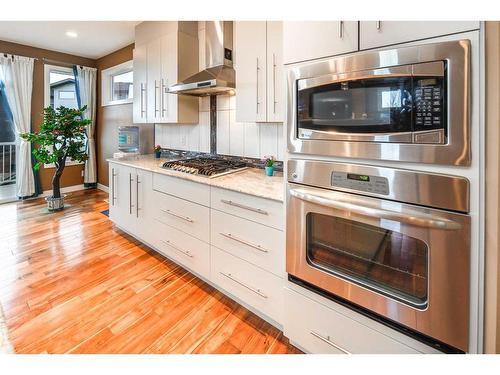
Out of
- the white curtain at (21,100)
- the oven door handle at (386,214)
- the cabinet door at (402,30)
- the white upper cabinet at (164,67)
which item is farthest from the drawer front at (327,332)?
the white curtain at (21,100)

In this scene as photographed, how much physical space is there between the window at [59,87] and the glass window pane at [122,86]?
811mm

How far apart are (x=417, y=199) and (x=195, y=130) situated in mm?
2617

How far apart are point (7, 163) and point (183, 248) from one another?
4.15 metres

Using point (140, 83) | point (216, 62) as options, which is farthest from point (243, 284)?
point (140, 83)

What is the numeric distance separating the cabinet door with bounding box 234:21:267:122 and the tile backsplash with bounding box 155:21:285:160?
0.33 m

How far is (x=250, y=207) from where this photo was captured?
175cm

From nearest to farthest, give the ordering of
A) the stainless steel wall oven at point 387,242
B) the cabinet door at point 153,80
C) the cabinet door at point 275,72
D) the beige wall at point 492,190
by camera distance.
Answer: the beige wall at point 492,190 < the stainless steel wall oven at point 387,242 < the cabinet door at point 275,72 < the cabinet door at point 153,80

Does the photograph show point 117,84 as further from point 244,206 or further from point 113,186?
point 244,206

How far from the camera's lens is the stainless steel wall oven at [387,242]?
3.21 ft

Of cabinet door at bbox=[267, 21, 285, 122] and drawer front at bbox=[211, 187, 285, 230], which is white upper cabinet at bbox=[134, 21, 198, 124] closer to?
cabinet door at bbox=[267, 21, 285, 122]

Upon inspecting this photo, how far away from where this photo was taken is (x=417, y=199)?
1036mm

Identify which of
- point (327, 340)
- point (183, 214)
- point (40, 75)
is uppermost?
point (40, 75)

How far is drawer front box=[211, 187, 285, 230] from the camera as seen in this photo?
161 cm

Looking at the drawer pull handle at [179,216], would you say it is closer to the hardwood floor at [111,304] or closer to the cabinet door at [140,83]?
the hardwood floor at [111,304]
